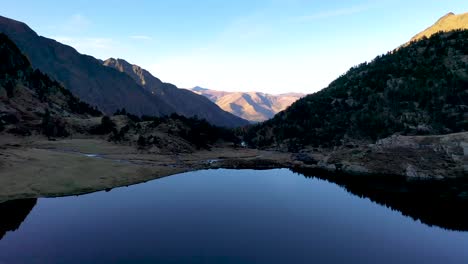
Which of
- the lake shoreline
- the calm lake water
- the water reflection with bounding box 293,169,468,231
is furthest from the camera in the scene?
the lake shoreline

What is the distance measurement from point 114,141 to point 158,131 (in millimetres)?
23989

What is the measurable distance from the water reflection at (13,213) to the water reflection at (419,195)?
7612 centimetres

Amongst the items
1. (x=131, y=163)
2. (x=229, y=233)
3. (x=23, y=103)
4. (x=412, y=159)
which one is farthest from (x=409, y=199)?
(x=23, y=103)

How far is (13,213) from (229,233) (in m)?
39.6

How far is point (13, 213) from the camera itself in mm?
59906


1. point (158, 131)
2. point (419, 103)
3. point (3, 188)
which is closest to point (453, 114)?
point (419, 103)

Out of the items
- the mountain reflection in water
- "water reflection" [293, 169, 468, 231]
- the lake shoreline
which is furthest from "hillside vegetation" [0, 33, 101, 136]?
"water reflection" [293, 169, 468, 231]

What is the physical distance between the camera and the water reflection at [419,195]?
71.2 m

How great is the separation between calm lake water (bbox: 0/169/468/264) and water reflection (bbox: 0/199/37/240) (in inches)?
5.9

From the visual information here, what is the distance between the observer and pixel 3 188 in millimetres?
68938

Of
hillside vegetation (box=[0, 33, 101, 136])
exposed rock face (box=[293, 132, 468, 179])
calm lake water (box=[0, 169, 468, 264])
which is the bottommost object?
calm lake water (box=[0, 169, 468, 264])

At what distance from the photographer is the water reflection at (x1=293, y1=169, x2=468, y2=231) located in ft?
234

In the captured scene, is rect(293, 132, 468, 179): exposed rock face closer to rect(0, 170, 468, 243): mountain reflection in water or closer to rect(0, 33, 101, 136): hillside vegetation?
rect(0, 170, 468, 243): mountain reflection in water

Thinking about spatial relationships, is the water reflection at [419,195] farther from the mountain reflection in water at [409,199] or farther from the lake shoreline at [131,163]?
the lake shoreline at [131,163]
